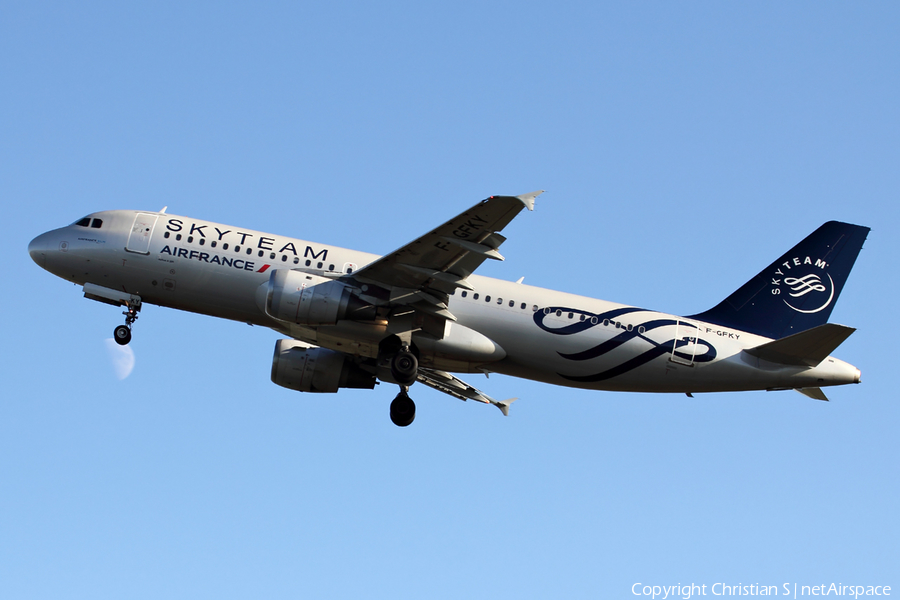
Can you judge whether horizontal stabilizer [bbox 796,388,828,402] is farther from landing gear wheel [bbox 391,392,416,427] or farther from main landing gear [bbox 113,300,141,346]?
main landing gear [bbox 113,300,141,346]

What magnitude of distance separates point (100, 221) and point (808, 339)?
23.7m

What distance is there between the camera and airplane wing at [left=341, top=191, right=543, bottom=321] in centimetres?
2553

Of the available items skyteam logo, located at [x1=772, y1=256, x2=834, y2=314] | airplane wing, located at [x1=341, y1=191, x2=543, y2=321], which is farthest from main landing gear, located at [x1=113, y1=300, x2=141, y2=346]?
skyteam logo, located at [x1=772, y1=256, x2=834, y2=314]

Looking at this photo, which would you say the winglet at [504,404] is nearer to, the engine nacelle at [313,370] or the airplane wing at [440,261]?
the engine nacelle at [313,370]

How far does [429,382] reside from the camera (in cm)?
3544

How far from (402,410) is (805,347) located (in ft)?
45.0

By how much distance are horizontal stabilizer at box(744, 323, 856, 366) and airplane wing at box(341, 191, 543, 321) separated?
1007cm

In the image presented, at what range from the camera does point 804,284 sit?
32.9 meters

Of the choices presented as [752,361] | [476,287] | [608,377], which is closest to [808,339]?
[752,361]

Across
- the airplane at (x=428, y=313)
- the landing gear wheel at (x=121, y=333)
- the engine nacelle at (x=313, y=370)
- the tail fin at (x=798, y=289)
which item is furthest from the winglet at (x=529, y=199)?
the landing gear wheel at (x=121, y=333)

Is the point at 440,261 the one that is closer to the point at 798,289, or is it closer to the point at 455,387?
the point at 455,387

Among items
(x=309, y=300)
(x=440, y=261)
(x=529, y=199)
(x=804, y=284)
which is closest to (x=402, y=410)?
(x=309, y=300)

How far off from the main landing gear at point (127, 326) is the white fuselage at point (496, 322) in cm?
51

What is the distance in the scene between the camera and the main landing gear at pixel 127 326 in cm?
3125
